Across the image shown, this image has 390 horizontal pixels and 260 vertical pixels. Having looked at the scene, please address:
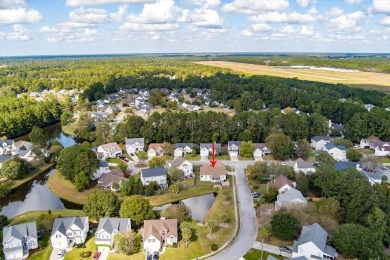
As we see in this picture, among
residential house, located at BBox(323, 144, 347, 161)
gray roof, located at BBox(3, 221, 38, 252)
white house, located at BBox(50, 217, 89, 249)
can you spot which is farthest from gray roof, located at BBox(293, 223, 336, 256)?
residential house, located at BBox(323, 144, 347, 161)

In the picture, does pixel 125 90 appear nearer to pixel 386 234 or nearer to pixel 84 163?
pixel 84 163

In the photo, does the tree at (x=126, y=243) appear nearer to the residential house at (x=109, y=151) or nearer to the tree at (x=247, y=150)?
the residential house at (x=109, y=151)

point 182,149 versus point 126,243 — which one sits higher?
A: point 126,243

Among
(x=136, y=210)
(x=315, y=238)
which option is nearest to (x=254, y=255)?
(x=315, y=238)

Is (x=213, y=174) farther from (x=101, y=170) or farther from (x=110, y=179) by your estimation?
(x=101, y=170)

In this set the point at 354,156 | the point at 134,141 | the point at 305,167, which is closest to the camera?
the point at 305,167

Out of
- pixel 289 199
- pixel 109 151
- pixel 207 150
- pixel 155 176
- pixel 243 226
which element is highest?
pixel 155 176

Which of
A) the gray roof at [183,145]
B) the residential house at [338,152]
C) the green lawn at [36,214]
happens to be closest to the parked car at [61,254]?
the green lawn at [36,214]
